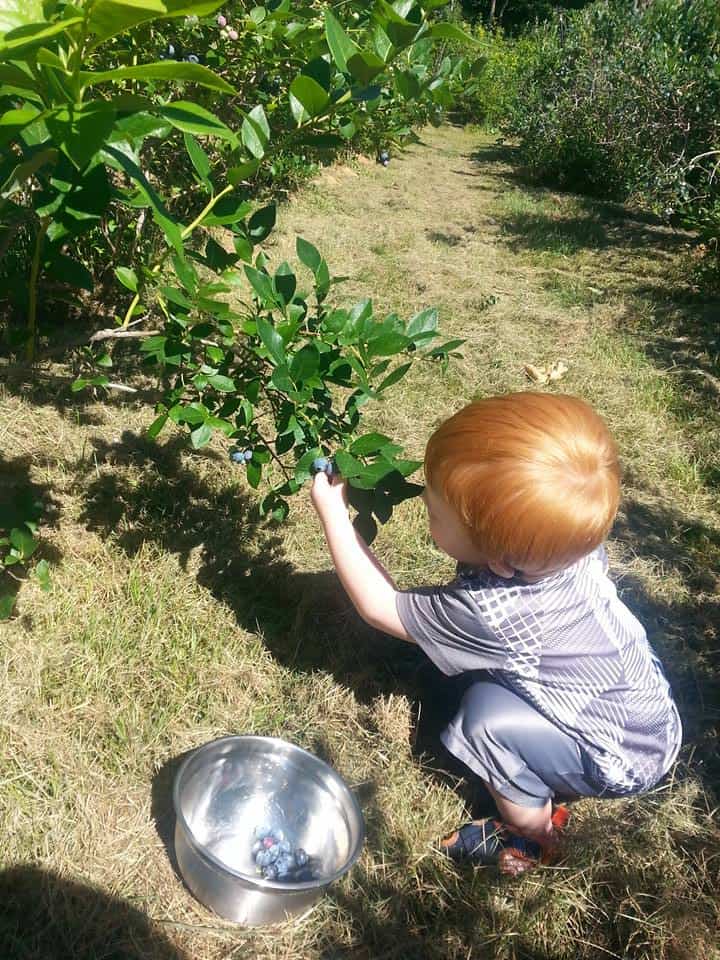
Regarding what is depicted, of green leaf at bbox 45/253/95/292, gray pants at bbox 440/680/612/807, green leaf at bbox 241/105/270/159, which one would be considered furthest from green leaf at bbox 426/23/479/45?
gray pants at bbox 440/680/612/807

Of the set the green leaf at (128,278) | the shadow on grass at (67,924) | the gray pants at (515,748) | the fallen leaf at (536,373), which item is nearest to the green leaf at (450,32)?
the green leaf at (128,278)

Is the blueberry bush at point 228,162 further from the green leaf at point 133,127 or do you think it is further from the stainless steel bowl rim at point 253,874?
the stainless steel bowl rim at point 253,874

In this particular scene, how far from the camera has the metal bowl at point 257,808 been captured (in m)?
1.38

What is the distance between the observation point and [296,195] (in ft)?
20.1

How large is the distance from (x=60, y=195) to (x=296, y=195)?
545 cm

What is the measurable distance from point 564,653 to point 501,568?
0.72 feet

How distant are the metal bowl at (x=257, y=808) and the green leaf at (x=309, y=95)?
43.9 inches

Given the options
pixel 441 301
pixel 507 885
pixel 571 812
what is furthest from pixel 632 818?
pixel 441 301

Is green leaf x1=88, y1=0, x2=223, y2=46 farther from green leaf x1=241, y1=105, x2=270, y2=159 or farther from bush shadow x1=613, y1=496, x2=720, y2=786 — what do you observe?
bush shadow x1=613, y1=496, x2=720, y2=786

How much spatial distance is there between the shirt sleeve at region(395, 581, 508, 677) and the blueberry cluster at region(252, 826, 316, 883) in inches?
17.7

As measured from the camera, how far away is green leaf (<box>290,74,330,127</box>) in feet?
3.56

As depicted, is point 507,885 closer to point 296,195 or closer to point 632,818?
point 632,818

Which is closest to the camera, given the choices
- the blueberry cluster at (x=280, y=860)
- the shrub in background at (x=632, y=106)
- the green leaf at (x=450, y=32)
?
the green leaf at (x=450, y=32)

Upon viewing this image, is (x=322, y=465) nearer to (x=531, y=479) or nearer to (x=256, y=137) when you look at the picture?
(x=531, y=479)
